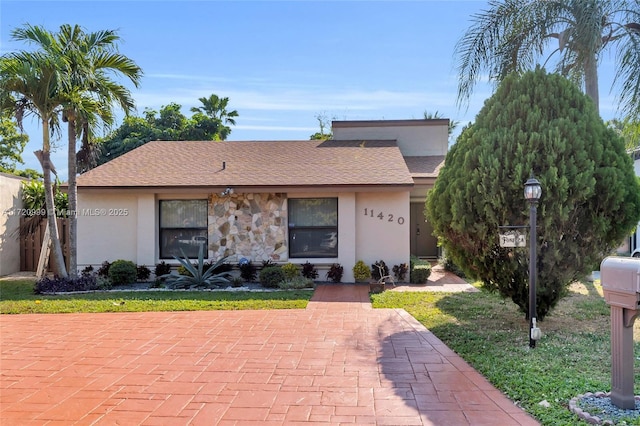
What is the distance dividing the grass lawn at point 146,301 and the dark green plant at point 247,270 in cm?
137

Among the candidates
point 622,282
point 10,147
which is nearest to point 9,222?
point 622,282

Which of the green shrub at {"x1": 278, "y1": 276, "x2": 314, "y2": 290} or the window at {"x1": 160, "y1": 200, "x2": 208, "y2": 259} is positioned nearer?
the green shrub at {"x1": 278, "y1": 276, "x2": 314, "y2": 290}

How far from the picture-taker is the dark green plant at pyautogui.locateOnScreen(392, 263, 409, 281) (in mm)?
11734

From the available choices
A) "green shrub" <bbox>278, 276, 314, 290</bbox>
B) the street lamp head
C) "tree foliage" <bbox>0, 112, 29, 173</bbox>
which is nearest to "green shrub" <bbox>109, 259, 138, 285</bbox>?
"green shrub" <bbox>278, 276, 314, 290</bbox>

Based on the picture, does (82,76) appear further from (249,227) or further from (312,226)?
(312,226)

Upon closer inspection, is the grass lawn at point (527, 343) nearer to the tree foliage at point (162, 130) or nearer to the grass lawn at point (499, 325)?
the grass lawn at point (499, 325)

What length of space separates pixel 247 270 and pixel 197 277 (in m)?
1.38

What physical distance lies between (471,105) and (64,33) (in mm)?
9568

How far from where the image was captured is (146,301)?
30.6 feet

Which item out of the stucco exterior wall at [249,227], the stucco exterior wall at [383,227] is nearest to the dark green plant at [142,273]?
the stucco exterior wall at [249,227]

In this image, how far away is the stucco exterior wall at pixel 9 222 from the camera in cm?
1314

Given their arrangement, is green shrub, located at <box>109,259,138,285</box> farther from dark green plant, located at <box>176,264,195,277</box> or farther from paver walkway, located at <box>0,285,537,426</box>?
paver walkway, located at <box>0,285,537,426</box>

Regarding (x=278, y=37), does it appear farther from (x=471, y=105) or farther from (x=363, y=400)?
(x=363, y=400)

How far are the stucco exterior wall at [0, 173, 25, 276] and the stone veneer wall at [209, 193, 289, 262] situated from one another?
6.59m
